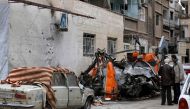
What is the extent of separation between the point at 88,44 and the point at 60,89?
13.1 meters

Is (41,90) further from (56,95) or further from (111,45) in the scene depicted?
(111,45)

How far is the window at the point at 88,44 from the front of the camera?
26880mm

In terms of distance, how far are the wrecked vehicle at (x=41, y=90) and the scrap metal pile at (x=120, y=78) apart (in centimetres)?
514

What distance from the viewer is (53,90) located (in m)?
14.0

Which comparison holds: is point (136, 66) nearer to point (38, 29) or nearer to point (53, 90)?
point (38, 29)

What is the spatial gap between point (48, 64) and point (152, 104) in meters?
5.59

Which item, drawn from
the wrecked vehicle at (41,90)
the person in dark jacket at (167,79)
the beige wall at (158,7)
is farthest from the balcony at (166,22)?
the wrecked vehicle at (41,90)

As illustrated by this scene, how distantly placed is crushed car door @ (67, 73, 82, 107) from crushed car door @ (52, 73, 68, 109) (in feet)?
1.06

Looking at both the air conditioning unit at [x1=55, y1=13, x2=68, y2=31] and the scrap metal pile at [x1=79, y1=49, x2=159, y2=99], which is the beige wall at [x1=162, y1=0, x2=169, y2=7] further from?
the air conditioning unit at [x1=55, y1=13, x2=68, y2=31]

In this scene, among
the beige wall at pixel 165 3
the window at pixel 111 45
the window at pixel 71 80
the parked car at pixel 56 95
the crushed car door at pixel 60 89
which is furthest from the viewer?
the beige wall at pixel 165 3

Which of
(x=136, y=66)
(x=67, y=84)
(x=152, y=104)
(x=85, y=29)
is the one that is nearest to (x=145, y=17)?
(x=85, y=29)

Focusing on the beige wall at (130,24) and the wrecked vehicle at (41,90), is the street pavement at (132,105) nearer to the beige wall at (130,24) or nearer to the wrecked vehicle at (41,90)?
the wrecked vehicle at (41,90)

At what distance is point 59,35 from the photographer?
78.0ft

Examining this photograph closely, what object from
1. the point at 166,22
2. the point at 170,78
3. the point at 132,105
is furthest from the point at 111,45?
the point at 166,22
